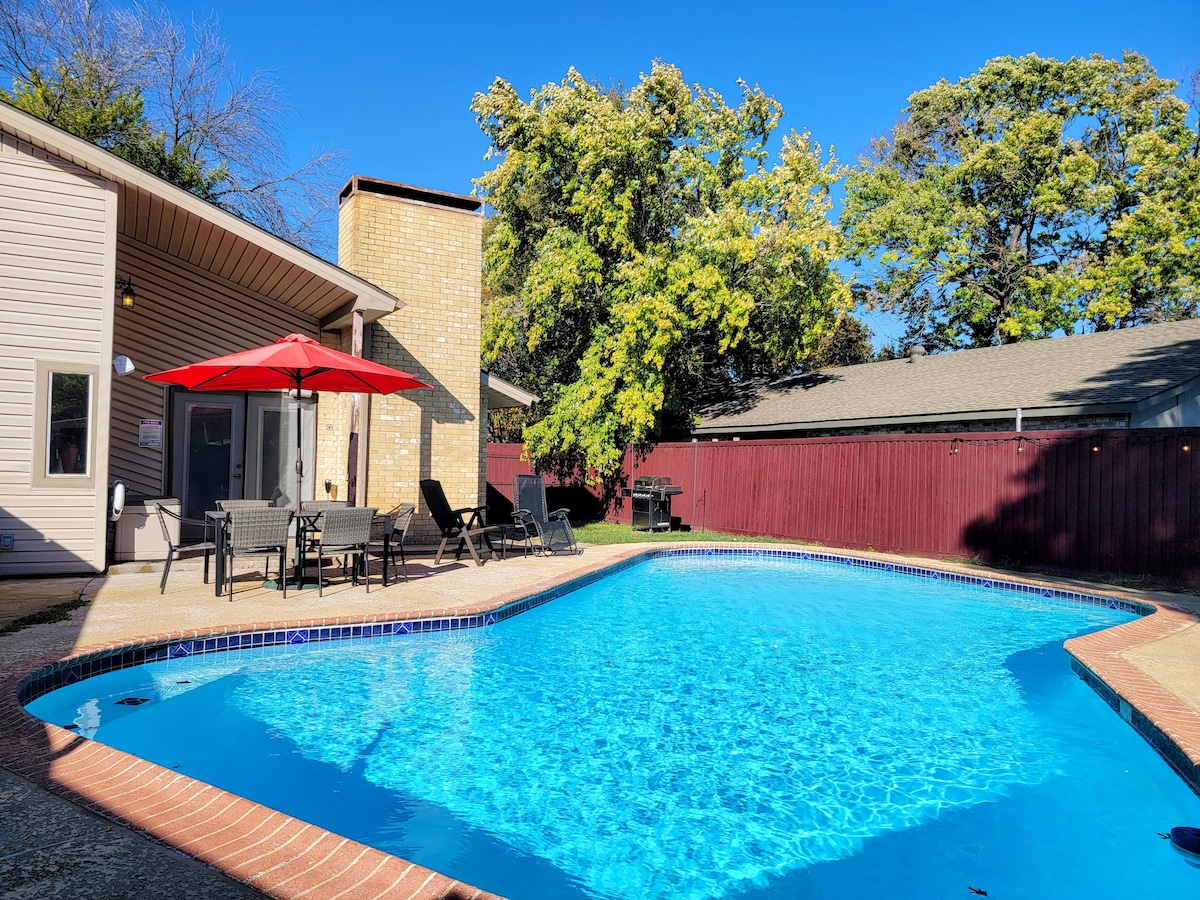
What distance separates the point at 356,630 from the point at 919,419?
36.0 feet

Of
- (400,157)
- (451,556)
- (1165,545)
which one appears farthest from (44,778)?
(400,157)

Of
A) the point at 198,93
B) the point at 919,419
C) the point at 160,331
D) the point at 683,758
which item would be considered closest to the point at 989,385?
the point at 919,419

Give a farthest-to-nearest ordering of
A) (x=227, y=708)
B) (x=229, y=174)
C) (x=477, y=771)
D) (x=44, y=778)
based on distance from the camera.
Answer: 1. (x=229, y=174)
2. (x=227, y=708)
3. (x=477, y=771)
4. (x=44, y=778)

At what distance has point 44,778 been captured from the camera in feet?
9.87

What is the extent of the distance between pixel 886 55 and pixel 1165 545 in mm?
13176

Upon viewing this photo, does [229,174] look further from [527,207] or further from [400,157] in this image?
[527,207]

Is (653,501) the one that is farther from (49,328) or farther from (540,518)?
(49,328)

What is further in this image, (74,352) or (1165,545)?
(1165,545)

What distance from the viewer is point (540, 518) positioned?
11.6 m

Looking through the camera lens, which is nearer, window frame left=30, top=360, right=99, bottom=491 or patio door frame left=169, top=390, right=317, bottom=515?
window frame left=30, top=360, right=99, bottom=491

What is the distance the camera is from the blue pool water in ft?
10.9

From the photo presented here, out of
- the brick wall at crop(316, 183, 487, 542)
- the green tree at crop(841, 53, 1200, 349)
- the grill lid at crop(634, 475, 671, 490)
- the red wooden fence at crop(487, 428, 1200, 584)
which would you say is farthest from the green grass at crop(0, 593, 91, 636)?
the green tree at crop(841, 53, 1200, 349)

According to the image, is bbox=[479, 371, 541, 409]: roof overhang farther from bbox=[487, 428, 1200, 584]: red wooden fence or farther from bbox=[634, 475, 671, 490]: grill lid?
bbox=[487, 428, 1200, 584]: red wooden fence

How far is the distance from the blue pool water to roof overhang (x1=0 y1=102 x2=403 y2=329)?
16.9 ft
